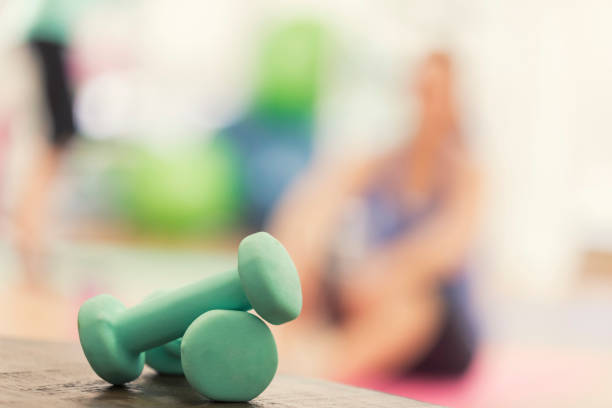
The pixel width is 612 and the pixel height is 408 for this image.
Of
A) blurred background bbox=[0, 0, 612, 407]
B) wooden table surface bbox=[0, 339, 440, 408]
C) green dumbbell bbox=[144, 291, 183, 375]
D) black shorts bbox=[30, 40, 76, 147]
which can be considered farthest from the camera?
black shorts bbox=[30, 40, 76, 147]

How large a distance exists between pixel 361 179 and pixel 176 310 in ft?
5.23

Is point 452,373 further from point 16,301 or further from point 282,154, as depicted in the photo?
point 16,301

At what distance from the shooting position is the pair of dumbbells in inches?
20.2

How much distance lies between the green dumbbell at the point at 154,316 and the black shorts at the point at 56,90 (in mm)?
1703

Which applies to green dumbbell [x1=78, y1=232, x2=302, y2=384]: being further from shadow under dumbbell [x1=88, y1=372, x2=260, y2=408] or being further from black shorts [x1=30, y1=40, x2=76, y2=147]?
black shorts [x1=30, y1=40, x2=76, y2=147]

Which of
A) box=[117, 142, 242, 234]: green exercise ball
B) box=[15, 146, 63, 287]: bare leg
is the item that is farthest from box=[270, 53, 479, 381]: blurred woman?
box=[15, 146, 63, 287]: bare leg

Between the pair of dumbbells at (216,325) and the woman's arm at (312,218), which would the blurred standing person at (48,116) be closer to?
the woman's arm at (312,218)

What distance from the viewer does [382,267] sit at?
6.88 feet

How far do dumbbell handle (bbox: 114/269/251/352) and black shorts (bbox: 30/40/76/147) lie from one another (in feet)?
Result: 5.63

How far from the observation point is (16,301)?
2125 millimetres

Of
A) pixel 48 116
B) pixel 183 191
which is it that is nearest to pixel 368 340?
pixel 183 191

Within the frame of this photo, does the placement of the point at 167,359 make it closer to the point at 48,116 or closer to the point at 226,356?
the point at 226,356

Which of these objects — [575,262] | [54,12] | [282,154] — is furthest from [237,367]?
[54,12]

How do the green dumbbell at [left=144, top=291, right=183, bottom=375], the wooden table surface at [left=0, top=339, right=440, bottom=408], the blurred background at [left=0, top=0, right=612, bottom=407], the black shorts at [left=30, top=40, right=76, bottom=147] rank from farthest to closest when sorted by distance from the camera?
the black shorts at [left=30, top=40, right=76, bottom=147], the blurred background at [left=0, top=0, right=612, bottom=407], the green dumbbell at [left=144, top=291, right=183, bottom=375], the wooden table surface at [left=0, top=339, right=440, bottom=408]
